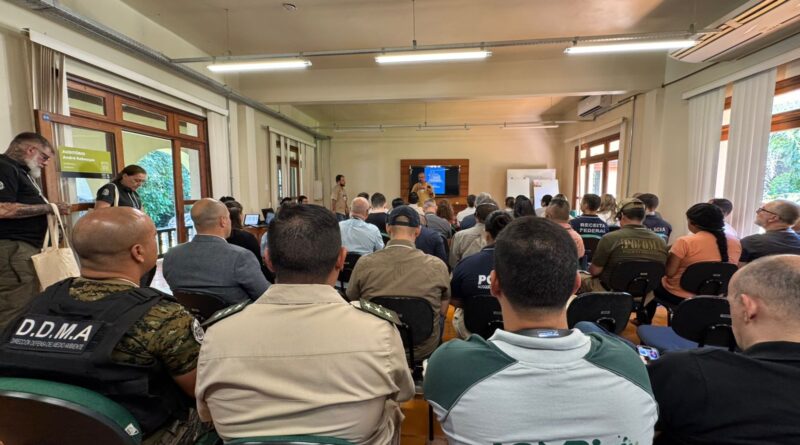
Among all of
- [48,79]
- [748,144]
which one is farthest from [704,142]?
[48,79]

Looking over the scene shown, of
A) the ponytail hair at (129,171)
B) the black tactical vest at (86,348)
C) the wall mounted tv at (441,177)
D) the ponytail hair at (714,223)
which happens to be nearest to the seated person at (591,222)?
the ponytail hair at (714,223)

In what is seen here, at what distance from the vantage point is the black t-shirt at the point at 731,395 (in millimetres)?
730

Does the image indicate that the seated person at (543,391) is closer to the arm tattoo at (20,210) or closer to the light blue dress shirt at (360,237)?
the light blue dress shirt at (360,237)

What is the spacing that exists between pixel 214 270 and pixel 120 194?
6.88ft

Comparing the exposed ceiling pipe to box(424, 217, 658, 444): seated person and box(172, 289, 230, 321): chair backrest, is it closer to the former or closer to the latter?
box(172, 289, 230, 321): chair backrest

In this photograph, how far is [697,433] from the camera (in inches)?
31.7

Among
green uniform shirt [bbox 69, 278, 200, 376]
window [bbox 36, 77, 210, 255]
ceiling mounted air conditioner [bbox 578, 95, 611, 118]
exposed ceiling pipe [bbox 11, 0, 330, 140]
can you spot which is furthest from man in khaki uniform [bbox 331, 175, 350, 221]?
green uniform shirt [bbox 69, 278, 200, 376]

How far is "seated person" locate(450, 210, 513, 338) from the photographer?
80.2 inches

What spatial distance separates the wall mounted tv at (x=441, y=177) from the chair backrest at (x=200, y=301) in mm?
8717

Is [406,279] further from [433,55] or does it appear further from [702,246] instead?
[433,55]

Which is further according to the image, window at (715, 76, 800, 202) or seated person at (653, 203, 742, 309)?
window at (715, 76, 800, 202)

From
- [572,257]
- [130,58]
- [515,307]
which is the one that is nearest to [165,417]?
[515,307]

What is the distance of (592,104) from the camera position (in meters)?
7.15

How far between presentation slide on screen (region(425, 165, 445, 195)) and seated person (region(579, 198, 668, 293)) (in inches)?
292
